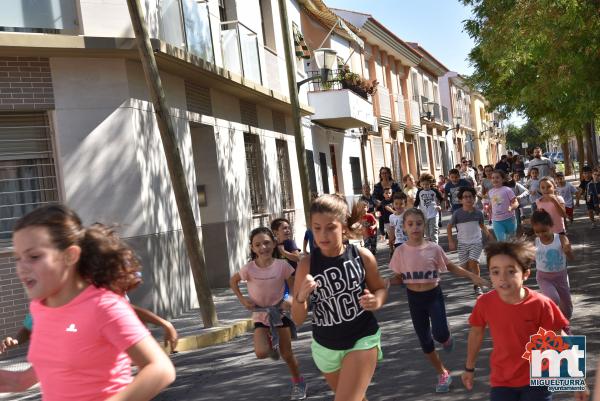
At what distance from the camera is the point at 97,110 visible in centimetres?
1245

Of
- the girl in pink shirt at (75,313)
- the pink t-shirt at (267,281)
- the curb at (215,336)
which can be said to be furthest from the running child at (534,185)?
the girl in pink shirt at (75,313)

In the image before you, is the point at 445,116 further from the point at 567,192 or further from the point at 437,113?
the point at 567,192

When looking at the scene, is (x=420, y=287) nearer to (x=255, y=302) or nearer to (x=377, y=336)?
(x=255, y=302)

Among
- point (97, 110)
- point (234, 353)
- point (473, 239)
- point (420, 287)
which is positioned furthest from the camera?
point (97, 110)

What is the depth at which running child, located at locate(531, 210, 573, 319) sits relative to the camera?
713cm

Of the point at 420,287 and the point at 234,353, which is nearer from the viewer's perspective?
the point at 420,287

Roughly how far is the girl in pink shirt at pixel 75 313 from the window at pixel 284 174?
742 inches

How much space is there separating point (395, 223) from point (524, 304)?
398 inches

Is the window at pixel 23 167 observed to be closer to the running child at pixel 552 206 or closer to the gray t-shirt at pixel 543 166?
the running child at pixel 552 206

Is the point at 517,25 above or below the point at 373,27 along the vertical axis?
below

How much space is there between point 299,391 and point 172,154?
4.82 metres

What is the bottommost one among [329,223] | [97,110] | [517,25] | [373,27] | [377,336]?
[377,336]

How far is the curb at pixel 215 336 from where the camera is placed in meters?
10.5

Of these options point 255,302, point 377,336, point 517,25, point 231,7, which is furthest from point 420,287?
point 231,7
